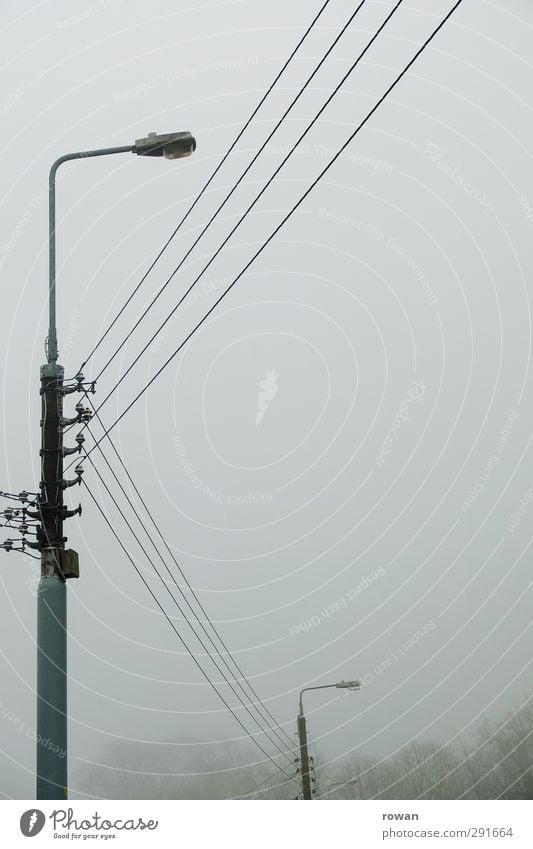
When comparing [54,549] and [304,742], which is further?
[304,742]

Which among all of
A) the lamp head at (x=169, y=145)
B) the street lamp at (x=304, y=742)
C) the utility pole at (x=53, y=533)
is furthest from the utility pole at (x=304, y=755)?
the lamp head at (x=169, y=145)

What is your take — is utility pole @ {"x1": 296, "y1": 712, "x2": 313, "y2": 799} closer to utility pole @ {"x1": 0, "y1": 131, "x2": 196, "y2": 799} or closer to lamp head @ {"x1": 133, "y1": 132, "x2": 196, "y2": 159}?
utility pole @ {"x1": 0, "y1": 131, "x2": 196, "y2": 799}

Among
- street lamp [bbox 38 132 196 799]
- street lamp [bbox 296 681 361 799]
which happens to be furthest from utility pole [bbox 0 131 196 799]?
street lamp [bbox 296 681 361 799]

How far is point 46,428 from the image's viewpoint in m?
13.4

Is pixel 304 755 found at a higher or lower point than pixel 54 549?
lower

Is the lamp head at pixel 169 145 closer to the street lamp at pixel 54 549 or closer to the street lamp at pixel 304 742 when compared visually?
the street lamp at pixel 54 549

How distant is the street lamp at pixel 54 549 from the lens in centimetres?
1156

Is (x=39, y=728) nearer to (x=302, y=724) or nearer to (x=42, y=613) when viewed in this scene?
(x=42, y=613)

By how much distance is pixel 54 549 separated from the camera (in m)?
12.7

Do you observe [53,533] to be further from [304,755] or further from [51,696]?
[304,755]

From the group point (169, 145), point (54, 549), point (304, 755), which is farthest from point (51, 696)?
point (304, 755)

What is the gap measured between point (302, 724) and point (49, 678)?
19.9m

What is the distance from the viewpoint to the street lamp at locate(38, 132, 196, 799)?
11.6 meters
